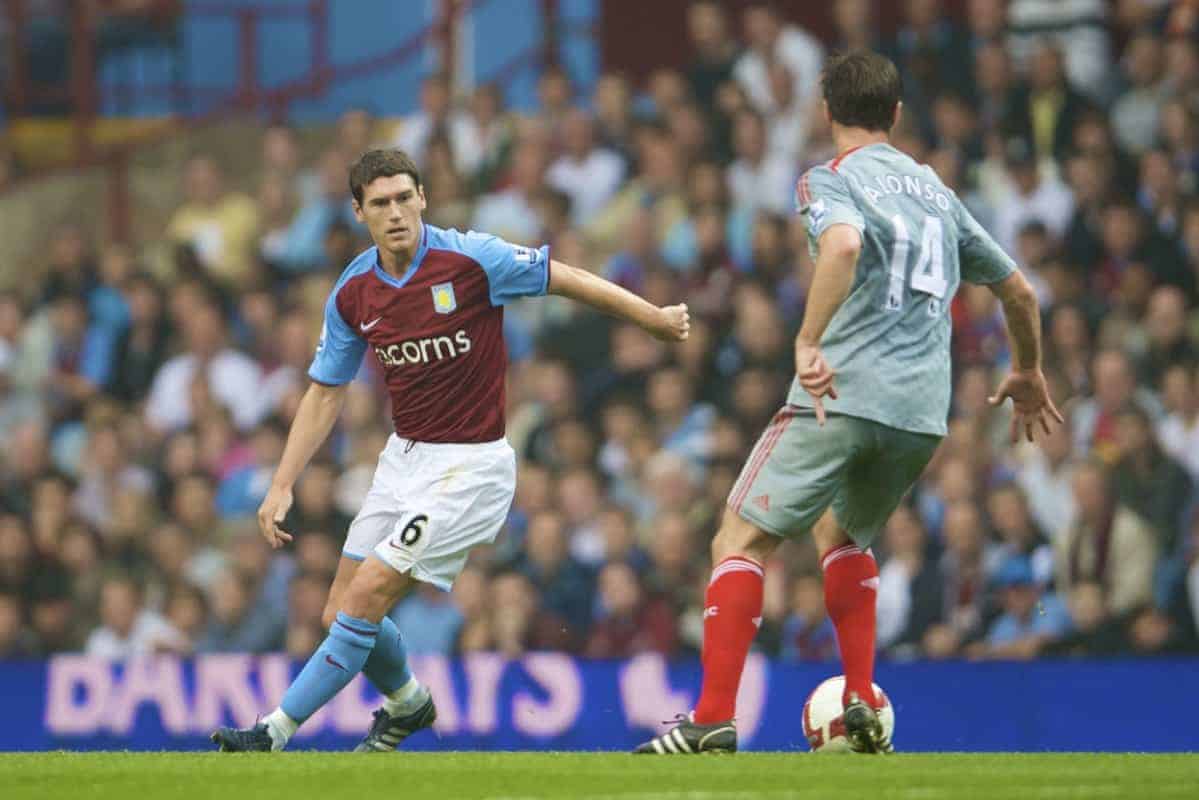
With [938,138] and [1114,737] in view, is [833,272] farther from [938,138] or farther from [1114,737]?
[938,138]

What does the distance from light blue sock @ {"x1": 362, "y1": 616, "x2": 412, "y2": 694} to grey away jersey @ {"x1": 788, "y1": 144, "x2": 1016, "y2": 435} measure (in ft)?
5.83

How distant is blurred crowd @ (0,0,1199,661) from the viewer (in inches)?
458

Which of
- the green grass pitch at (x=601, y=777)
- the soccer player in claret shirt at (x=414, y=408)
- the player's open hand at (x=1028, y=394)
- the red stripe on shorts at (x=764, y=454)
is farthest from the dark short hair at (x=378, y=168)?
the player's open hand at (x=1028, y=394)

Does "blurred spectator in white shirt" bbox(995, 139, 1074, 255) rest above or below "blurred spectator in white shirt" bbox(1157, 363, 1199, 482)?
above

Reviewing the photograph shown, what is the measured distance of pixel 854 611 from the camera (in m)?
7.60

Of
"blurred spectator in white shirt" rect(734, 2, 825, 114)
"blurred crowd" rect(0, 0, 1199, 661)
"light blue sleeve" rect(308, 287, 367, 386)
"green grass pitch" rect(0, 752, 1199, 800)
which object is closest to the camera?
"green grass pitch" rect(0, 752, 1199, 800)

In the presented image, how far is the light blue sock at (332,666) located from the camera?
782cm

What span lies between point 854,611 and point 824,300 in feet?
3.96

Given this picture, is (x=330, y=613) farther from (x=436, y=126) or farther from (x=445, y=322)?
(x=436, y=126)

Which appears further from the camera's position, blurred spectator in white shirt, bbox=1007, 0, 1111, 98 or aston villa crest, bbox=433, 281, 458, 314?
blurred spectator in white shirt, bbox=1007, 0, 1111, 98

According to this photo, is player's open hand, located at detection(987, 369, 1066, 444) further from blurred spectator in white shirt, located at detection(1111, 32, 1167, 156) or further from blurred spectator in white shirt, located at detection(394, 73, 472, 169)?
blurred spectator in white shirt, located at detection(394, 73, 472, 169)

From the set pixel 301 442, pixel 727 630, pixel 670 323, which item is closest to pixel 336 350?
pixel 301 442

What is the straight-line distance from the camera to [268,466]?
1434cm

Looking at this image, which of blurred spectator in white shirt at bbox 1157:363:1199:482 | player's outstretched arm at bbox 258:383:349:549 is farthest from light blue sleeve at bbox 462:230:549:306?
blurred spectator in white shirt at bbox 1157:363:1199:482
